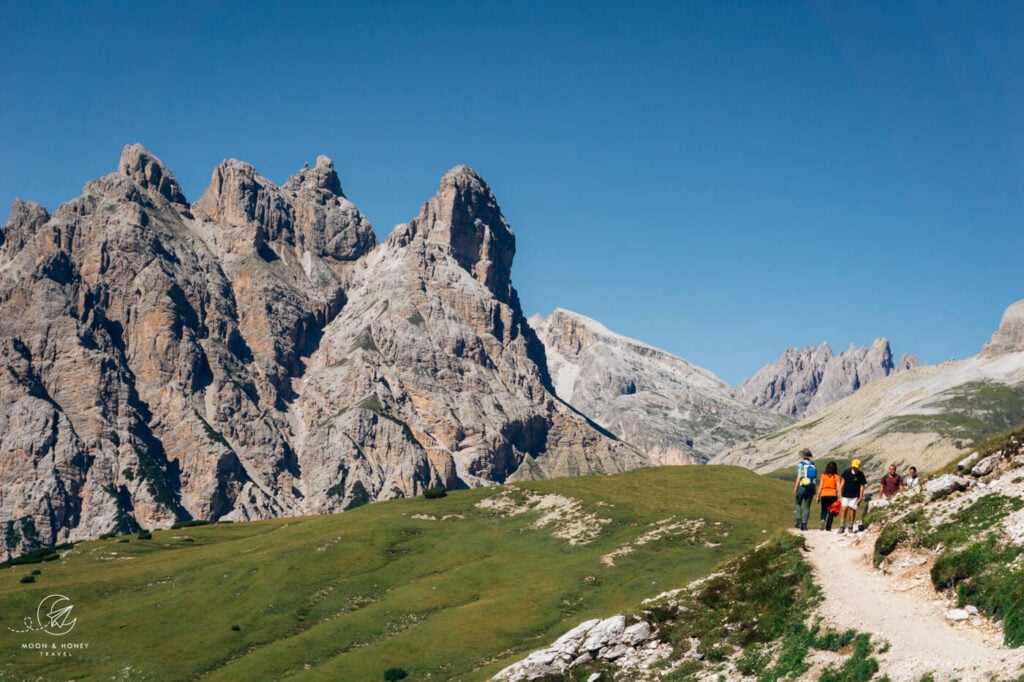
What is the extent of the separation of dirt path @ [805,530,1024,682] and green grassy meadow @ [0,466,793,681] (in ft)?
75.1

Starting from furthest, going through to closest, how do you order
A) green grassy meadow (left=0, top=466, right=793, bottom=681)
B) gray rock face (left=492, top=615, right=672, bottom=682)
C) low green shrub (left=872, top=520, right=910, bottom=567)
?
green grassy meadow (left=0, top=466, right=793, bottom=681)
gray rock face (left=492, top=615, right=672, bottom=682)
low green shrub (left=872, top=520, right=910, bottom=567)

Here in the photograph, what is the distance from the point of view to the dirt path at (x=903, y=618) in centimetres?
3105

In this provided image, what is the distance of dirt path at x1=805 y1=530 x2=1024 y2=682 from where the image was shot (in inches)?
1222

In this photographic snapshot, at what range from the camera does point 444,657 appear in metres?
65.7

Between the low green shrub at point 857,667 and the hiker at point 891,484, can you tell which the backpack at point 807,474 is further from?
the low green shrub at point 857,667

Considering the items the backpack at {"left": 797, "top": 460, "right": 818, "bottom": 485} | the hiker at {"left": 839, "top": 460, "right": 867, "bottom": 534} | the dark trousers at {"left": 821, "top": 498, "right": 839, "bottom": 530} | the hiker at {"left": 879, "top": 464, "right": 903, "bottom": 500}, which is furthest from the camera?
the hiker at {"left": 879, "top": 464, "right": 903, "bottom": 500}

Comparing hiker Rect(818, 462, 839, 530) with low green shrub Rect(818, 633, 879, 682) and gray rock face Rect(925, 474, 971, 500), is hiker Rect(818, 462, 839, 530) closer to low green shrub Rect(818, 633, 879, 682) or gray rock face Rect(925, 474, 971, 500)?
gray rock face Rect(925, 474, 971, 500)

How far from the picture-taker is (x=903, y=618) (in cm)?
3591

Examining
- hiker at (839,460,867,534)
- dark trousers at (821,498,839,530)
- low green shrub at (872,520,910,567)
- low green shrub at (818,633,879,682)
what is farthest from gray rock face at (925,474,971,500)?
low green shrub at (818,633,879,682)

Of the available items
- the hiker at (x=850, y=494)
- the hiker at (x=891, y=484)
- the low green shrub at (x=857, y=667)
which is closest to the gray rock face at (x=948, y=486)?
the hiker at (x=850, y=494)

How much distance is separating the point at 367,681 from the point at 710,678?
3286 centimetres

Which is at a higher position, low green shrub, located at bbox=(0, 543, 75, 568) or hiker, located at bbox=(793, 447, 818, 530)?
low green shrub, located at bbox=(0, 543, 75, 568)

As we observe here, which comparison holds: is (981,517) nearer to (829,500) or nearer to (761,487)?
(829,500)

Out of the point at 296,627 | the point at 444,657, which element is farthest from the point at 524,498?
the point at 444,657
